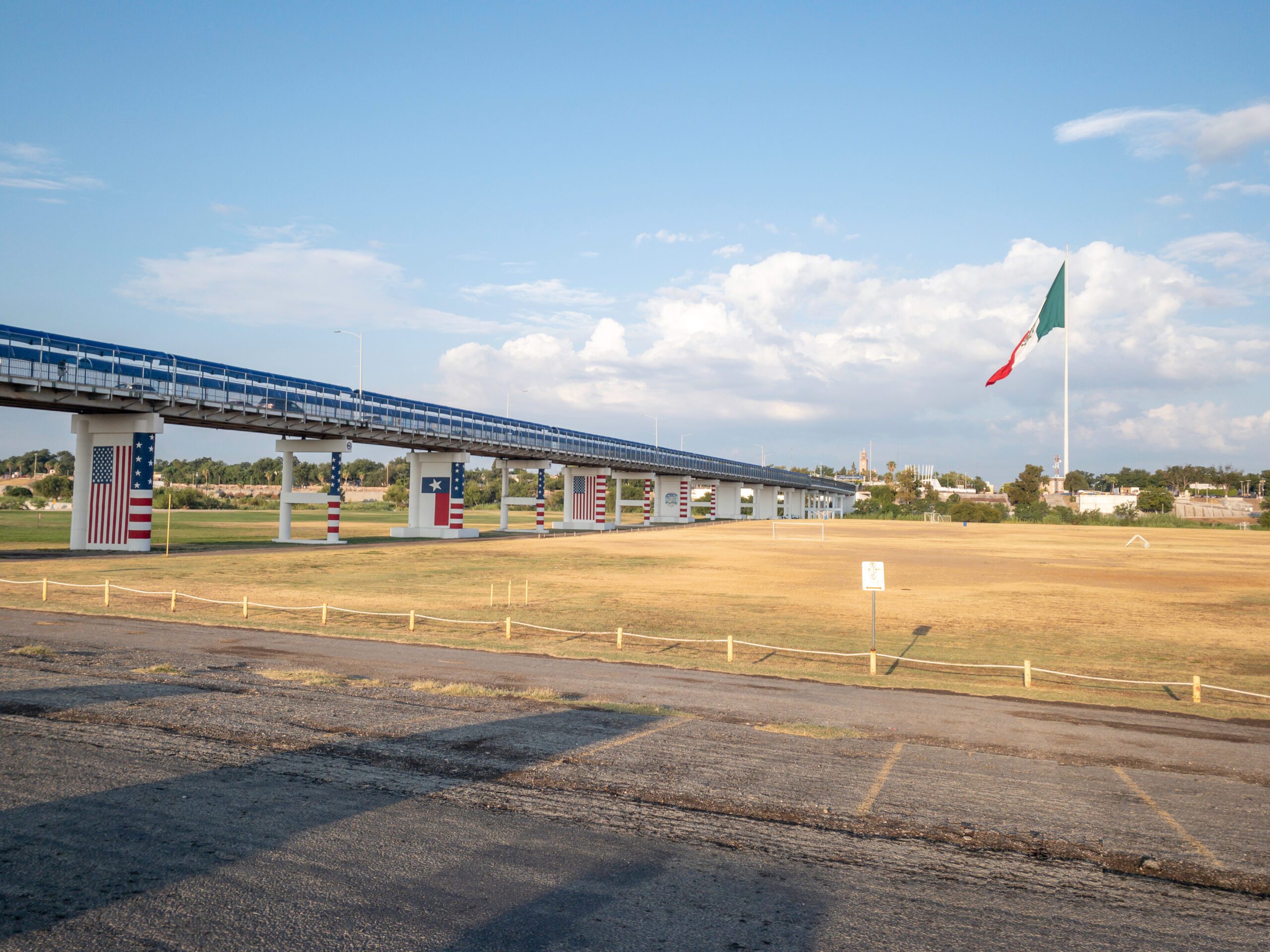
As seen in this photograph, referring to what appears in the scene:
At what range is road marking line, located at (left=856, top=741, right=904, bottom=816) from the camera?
371 inches

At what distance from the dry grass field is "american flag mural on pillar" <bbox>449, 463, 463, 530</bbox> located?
34.5 ft

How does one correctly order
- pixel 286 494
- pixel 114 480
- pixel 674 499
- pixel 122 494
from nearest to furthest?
pixel 114 480 < pixel 122 494 < pixel 286 494 < pixel 674 499

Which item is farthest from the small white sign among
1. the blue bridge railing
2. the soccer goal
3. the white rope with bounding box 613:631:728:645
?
the soccer goal

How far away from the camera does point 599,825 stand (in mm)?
8680

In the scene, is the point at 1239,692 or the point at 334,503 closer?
the point at 1239,692

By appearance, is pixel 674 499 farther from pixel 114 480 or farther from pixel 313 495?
pixel 114 480

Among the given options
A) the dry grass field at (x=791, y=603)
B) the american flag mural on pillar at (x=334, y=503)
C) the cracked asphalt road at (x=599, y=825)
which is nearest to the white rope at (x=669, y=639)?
the dry grass field at (x=791, y=603)

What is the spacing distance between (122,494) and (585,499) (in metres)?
56.8

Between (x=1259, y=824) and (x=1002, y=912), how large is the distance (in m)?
4.50

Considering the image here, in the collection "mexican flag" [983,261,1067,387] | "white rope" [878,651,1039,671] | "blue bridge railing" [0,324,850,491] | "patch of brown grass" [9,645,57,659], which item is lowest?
"white rope" [878,651,1039,671]

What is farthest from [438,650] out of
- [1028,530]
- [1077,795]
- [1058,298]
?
[1028,530]

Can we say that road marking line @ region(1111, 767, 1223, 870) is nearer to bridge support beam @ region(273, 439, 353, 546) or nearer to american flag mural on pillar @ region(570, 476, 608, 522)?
bridge support beam @ region(273, 439, 353, 546)

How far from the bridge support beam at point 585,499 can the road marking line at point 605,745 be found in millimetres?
82606

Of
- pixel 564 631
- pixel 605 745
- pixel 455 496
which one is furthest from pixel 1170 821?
pixel 455 496
